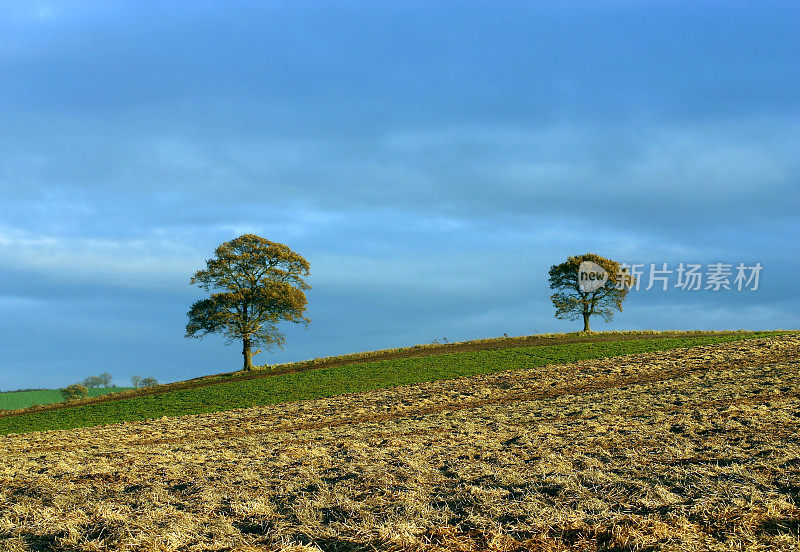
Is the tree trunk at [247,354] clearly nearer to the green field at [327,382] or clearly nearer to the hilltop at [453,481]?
the green field at [327,382]

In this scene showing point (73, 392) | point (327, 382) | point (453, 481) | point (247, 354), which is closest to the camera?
point (453, 481)

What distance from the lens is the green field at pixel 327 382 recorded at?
99.3ft

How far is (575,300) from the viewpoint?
198ft

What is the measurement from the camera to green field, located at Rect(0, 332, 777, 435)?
99.3ft

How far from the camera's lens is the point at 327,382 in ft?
113

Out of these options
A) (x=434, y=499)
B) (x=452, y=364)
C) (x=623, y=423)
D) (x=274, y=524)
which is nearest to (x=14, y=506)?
(x=274, y=524)

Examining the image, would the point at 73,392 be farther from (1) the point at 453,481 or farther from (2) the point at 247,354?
(1) the point at 453,481

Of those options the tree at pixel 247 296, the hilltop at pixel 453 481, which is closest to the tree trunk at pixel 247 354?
the tree at pixel 247 296

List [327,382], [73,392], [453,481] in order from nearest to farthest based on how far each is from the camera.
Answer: [453,481] → [327,382] → [73,392]

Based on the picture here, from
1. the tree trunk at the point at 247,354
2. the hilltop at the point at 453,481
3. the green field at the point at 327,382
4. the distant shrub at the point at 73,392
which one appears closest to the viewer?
the hilltop at the point at 453,481

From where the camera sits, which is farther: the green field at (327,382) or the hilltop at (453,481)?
the green field at (327,382)

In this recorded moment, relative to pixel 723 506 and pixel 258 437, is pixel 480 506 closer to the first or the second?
pixel 723 506

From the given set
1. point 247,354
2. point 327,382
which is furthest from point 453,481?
point 247,354

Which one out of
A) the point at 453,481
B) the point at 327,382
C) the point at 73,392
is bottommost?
the point at 73,392
